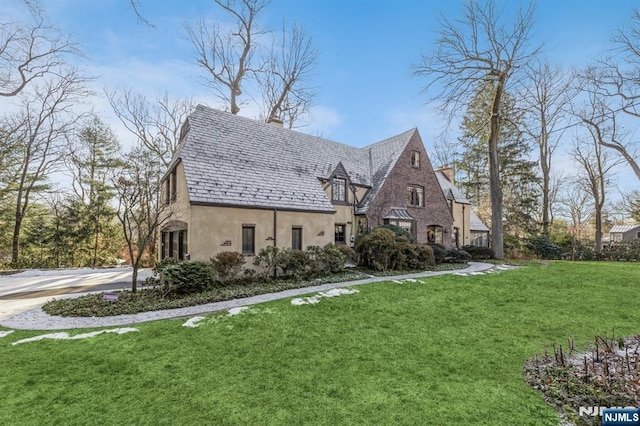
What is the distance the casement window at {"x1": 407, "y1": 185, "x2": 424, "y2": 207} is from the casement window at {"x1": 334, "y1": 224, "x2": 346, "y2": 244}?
19.1 ft

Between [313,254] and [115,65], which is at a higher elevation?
[115,65]

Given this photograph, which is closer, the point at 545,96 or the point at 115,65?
the point at 115,65

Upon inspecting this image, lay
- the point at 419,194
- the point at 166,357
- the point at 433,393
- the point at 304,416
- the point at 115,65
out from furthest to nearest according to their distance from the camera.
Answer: the point at 419,194, the point at 115,65, the point at 166,357, the point at 433,393, the point at 304,416

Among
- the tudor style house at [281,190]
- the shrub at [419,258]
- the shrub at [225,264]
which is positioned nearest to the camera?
the shrub at [225,264]

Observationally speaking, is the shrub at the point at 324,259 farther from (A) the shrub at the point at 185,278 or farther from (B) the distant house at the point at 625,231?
(B) the distant house at the point at 625,231

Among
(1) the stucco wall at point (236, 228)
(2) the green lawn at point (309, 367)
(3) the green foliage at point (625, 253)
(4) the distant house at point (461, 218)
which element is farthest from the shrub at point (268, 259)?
(3) the green foliage at point (625, 253)

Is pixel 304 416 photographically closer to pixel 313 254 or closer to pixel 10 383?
pixel 10 383

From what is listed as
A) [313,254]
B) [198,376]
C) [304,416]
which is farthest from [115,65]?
[304,416]

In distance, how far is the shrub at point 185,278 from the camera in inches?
362

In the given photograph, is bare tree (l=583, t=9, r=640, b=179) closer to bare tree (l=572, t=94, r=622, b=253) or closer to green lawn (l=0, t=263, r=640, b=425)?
bare tree (l=572, t=94, r=622, b=253)

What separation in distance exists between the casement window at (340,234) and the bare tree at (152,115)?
13579 mm

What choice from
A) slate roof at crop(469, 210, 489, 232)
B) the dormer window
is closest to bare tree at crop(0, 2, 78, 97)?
the dormer window

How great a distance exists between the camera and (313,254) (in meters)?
13.0

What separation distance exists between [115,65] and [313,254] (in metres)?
11.5
